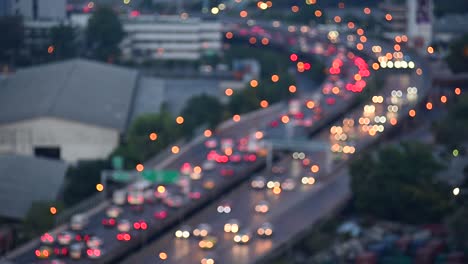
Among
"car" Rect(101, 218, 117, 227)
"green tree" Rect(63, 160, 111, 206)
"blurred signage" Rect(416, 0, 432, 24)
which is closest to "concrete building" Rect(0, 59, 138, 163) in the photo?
"green tree" Rect(63, 160, 111, 206)

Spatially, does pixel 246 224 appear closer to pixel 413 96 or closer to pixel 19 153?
pixel 19 153

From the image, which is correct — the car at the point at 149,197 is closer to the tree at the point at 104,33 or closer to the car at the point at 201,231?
the car at the point at 201,231

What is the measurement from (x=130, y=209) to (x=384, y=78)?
1668 cm

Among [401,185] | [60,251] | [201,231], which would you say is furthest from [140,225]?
[401,185]

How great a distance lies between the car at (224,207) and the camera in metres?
37.2

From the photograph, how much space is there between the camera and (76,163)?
134ft

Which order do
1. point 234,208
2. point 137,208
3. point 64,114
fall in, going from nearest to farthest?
point 137,208 < point 234,208 < point 64,114

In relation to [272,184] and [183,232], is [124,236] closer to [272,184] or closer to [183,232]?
[183,232]

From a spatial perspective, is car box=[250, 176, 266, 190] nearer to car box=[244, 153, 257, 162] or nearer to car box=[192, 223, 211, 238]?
car box=[244, 153, 257, 162]

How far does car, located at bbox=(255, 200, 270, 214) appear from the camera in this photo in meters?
37.3

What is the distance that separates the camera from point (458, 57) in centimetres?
5212

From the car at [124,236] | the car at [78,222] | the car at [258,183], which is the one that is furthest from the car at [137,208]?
the car at [258,183]

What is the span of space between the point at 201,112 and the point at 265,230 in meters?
10.4

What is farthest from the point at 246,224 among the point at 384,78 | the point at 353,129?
the point at 384,78
